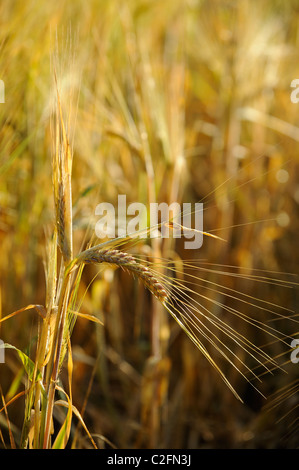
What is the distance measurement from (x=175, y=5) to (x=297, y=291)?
137 centimetres

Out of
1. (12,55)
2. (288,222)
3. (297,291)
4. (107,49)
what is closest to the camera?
(12,55)

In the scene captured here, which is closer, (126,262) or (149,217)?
(126,262)

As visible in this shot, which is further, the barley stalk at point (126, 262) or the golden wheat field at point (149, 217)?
the golden wheat field at point (149, 217)

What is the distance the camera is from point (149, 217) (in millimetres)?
990

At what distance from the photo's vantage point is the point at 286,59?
1887 mm

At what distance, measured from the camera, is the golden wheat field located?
117cm

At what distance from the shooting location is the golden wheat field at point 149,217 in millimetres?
1169

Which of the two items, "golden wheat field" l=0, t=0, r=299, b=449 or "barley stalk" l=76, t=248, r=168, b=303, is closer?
"barley stalk" l=76, t=248, r=168, b=303

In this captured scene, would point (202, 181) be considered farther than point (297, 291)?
Yes

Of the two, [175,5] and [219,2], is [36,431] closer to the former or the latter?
[219,2]

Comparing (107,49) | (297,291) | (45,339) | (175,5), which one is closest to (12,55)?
(107,49)

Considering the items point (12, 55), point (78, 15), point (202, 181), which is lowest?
point (202, 181)
